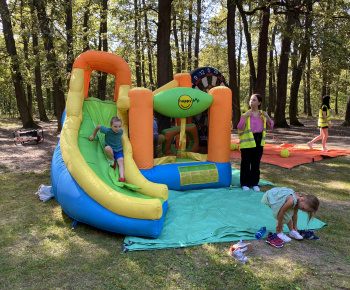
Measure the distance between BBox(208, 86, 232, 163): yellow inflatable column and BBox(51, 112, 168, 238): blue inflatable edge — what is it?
2.03 m

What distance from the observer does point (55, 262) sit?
8.70 feet

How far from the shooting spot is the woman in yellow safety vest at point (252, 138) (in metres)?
4.59

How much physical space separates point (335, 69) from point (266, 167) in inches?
111

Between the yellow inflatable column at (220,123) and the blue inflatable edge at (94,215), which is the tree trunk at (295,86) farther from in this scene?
the blue inflatable edge at (94,215)

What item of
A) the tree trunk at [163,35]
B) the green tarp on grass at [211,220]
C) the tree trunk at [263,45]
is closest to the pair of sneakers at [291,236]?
the green tarp on grass at [211,220]

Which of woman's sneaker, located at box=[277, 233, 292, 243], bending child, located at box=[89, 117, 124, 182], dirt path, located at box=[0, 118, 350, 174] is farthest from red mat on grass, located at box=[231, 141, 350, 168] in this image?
bending child, located at box=[89, 117, 124, 182]

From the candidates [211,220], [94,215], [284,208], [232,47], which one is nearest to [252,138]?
[211,220]

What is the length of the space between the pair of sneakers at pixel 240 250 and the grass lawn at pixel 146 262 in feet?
0.19

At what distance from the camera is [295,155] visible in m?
7.34

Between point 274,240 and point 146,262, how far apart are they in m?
1.37

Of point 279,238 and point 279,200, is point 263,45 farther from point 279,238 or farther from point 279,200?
point 279,238

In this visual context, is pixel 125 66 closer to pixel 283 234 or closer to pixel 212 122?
pixel 212 122

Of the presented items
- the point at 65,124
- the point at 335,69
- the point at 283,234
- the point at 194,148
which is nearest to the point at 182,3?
the point at 335,69

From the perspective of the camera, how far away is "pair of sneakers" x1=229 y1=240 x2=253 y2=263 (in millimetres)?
2674
